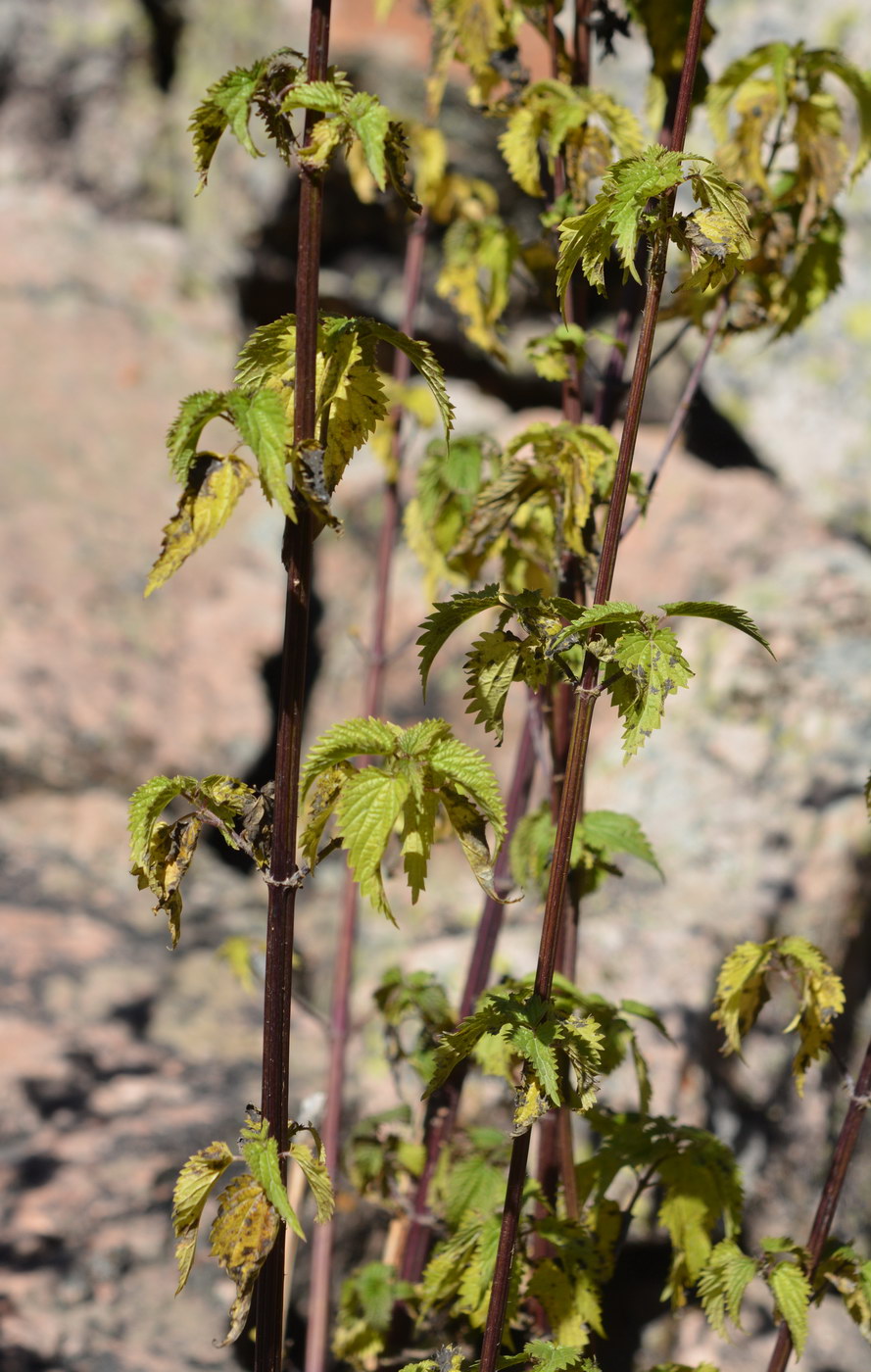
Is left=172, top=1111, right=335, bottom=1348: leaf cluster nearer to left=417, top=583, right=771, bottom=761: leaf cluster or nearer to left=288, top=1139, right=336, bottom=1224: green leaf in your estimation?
left=288, top=1139, right=336, bottom=1224: green leaf

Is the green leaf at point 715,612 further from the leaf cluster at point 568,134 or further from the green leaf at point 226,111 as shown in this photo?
the leaf cluster at point 568,134

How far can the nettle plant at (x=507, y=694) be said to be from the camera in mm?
1027

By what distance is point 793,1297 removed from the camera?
1296 millimetres

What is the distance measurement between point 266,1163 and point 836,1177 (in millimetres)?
725

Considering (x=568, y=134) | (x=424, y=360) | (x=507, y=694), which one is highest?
(x=568, y=134)

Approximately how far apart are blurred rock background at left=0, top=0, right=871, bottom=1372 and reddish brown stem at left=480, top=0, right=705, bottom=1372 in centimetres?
106

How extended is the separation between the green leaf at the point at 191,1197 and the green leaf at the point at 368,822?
0.30 m

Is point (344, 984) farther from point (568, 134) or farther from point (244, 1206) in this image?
point (568, 134)

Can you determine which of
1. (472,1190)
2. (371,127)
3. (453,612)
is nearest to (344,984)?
(472,1190)

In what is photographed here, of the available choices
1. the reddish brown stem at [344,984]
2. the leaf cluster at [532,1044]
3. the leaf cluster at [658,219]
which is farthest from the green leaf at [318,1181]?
the reddish brown stem at [344,984]

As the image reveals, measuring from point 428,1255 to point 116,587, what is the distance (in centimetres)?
286

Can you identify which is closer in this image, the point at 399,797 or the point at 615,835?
the point at 399,797

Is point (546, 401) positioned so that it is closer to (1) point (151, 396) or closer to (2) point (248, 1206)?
(1) point (151, 396)

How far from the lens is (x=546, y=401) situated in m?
5.11
